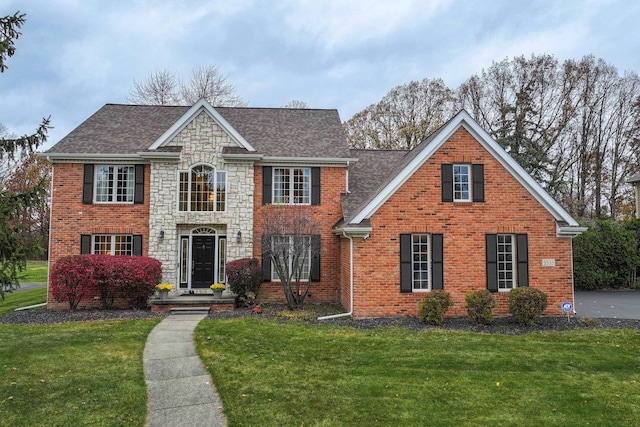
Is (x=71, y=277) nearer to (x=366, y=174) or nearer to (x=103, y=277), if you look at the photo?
(x=103, y=277)

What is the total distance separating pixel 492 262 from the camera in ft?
39.3

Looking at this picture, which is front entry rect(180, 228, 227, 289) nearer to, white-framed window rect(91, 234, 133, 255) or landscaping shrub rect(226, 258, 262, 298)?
landscaping shrub rect(226, 258, 262, 298)

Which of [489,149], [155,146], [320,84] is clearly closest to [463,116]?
[489,149]

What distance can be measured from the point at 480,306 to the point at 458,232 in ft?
7.65

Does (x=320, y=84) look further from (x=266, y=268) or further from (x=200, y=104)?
(x=266, y=268)

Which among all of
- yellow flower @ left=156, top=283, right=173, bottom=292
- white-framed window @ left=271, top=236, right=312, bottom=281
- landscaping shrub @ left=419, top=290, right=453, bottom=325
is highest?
white-framed window @ left=271, top=236, right=312, bottom=281

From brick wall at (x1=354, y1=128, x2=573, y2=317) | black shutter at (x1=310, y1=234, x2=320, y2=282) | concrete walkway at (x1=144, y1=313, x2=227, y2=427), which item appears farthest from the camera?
black shutter at (x1=310, y1=234, x2=320, y2=282)

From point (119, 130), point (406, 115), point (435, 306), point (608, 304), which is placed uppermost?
point (406, 115)

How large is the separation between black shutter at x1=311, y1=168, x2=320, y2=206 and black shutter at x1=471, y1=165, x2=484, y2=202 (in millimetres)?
5590

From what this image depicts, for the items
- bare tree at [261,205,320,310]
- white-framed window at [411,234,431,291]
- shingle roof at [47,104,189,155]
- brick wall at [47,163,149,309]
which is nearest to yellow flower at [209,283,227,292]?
bare tree at [261,205,320,310]

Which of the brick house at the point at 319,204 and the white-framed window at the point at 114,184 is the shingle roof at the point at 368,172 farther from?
the white-framed window at the point at 114,184

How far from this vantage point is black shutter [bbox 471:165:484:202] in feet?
39.8

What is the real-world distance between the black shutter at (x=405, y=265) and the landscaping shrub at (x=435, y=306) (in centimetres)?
75

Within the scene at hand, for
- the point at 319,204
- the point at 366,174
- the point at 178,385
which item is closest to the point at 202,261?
the point at 319,204
